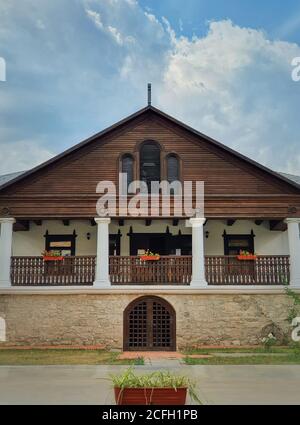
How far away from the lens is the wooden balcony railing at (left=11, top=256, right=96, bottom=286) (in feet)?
51.7

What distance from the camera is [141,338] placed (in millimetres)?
15211

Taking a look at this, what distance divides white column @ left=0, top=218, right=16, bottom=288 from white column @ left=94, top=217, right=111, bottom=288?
10.2 feet

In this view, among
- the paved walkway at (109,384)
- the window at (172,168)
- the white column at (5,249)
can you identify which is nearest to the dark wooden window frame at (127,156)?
the window at (172,168)

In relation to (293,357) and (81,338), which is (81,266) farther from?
(293,357)

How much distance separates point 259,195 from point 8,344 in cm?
1006

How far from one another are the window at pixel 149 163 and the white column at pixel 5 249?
4.96m

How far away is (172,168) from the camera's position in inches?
645

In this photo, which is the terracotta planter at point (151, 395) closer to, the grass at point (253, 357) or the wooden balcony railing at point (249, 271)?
the grass at point (253, 357)

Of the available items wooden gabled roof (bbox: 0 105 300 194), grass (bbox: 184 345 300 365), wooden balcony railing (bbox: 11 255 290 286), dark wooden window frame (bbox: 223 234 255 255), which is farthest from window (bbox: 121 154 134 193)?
grass (bbox: 184 345 300 365)

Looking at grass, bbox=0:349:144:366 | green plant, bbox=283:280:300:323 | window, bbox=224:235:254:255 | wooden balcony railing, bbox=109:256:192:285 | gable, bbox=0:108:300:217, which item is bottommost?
grass, bbox=0:349:144:366

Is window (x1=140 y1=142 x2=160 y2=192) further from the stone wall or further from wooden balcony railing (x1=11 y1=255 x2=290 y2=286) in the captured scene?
the stone wall

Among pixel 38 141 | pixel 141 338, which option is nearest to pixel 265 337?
pixel 141 338

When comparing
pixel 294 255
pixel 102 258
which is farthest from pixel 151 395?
pixel 294 255

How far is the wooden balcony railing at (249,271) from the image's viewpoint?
15672 mm
